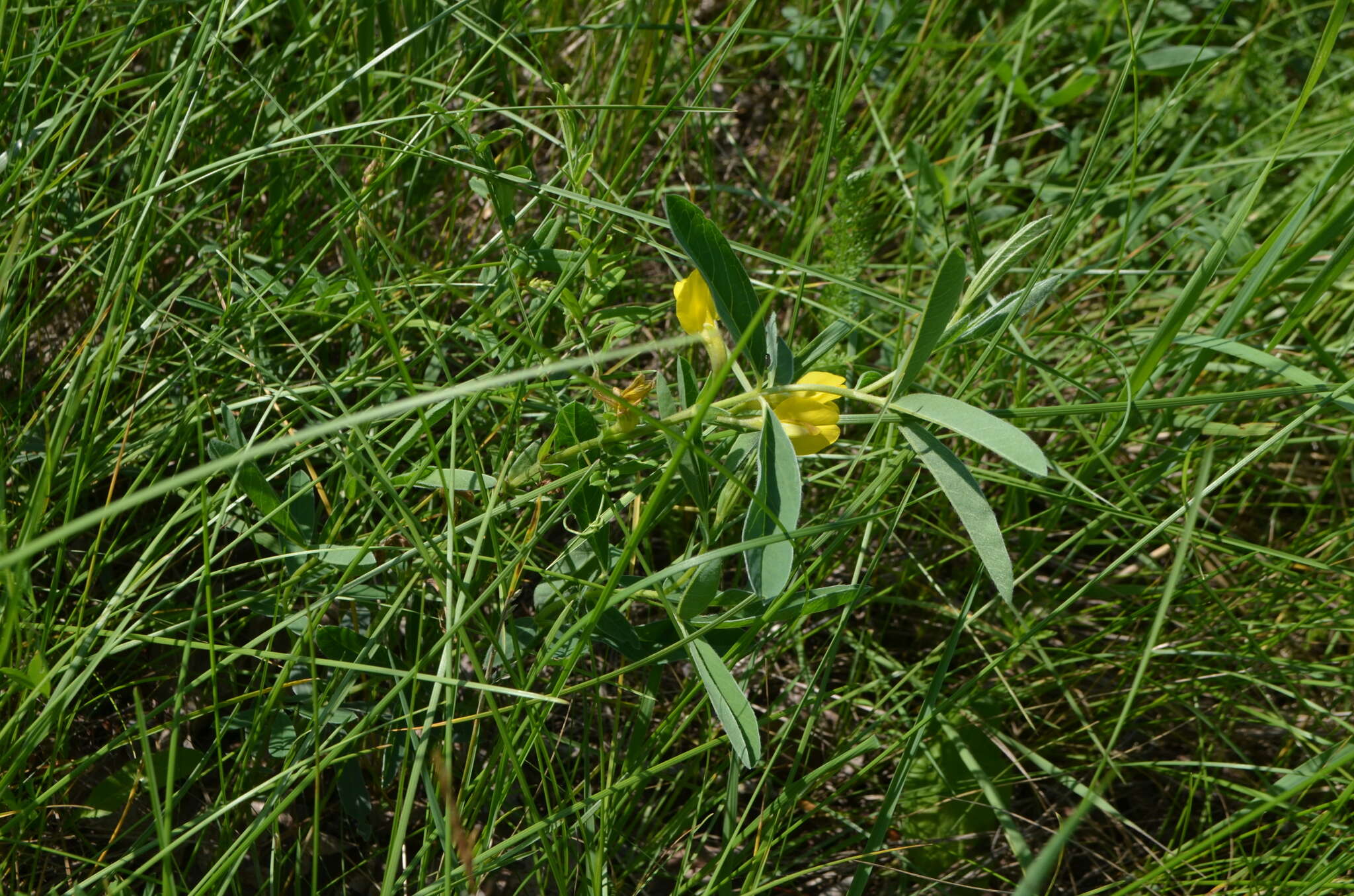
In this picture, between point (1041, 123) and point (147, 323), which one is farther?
point (1041, 123)

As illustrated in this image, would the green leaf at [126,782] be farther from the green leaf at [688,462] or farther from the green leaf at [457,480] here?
the green leaf at [688,462]

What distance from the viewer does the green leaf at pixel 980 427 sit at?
832 millimetres

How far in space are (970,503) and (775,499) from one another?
177 millimetres

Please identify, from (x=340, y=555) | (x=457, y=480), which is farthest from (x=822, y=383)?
(x=340, y=555)

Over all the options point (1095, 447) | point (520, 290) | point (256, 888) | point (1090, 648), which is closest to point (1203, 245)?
point (1090, 648)

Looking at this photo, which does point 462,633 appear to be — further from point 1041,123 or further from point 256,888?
point 1041,123

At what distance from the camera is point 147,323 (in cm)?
128

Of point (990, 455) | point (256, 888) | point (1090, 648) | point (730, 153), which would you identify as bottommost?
point (256, 888)

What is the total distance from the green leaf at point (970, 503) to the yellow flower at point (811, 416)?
74mm

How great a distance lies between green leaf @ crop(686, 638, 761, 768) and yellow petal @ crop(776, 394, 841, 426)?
0.25 m

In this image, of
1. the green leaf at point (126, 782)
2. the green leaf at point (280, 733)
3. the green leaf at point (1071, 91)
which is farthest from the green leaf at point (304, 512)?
the green leaf at point (1071, 91)

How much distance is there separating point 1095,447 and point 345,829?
3.53 feet

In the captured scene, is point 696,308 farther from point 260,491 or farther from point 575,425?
point 260,491

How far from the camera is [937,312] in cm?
92
